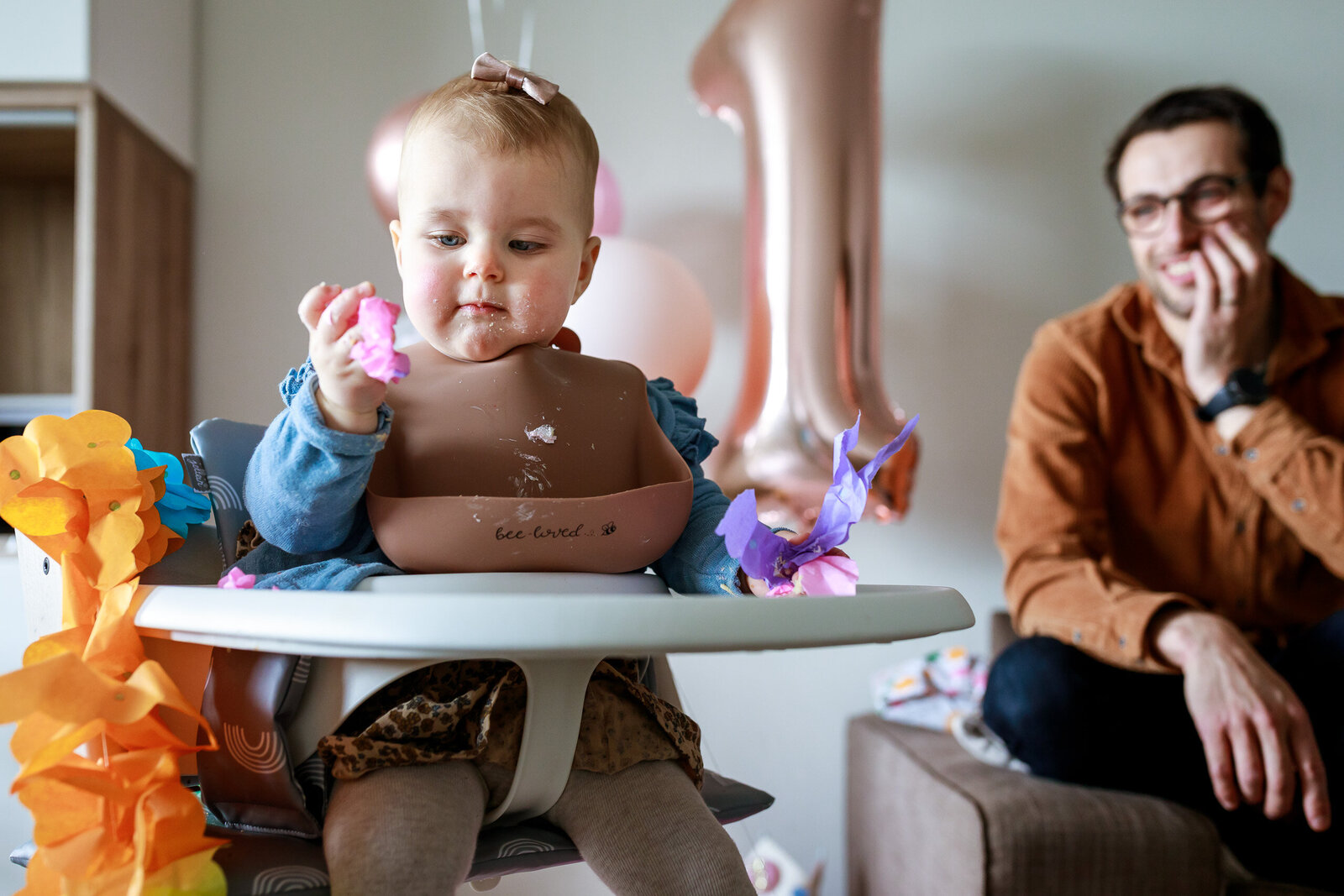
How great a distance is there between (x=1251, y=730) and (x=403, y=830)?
39.1 inches

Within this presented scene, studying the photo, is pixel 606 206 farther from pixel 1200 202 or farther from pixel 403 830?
pixel 403 830

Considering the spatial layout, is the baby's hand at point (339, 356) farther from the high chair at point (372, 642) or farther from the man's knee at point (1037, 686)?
the man's knee at point (1037, 686)

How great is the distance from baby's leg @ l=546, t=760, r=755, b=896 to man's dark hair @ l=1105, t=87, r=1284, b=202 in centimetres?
141

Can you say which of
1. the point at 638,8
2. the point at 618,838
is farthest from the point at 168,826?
the point at 638,8

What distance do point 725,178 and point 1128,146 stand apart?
772mm

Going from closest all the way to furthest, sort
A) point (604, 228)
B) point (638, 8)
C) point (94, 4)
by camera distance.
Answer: point (94, 4) → point (604, 228) → point (638, 8)

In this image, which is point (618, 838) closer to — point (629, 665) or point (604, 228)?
point (629, 665)

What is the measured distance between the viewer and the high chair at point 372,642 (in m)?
0.43

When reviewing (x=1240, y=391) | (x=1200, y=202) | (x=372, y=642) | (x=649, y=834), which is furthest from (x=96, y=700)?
(x=1200, y=202)

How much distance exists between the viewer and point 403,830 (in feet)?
1.85

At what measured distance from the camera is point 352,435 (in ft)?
1.94

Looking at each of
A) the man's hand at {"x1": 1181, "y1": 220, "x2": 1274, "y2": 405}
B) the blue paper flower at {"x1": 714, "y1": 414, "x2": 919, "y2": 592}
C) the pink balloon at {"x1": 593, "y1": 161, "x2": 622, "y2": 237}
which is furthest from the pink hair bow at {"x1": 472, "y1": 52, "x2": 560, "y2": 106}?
the man's hand at {"x1": 1181, "y1": 220, "x2": 1274, "y2": 405}

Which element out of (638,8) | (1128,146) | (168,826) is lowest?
(168,826)

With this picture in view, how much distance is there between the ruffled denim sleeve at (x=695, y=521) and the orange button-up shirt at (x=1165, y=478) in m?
0.76
